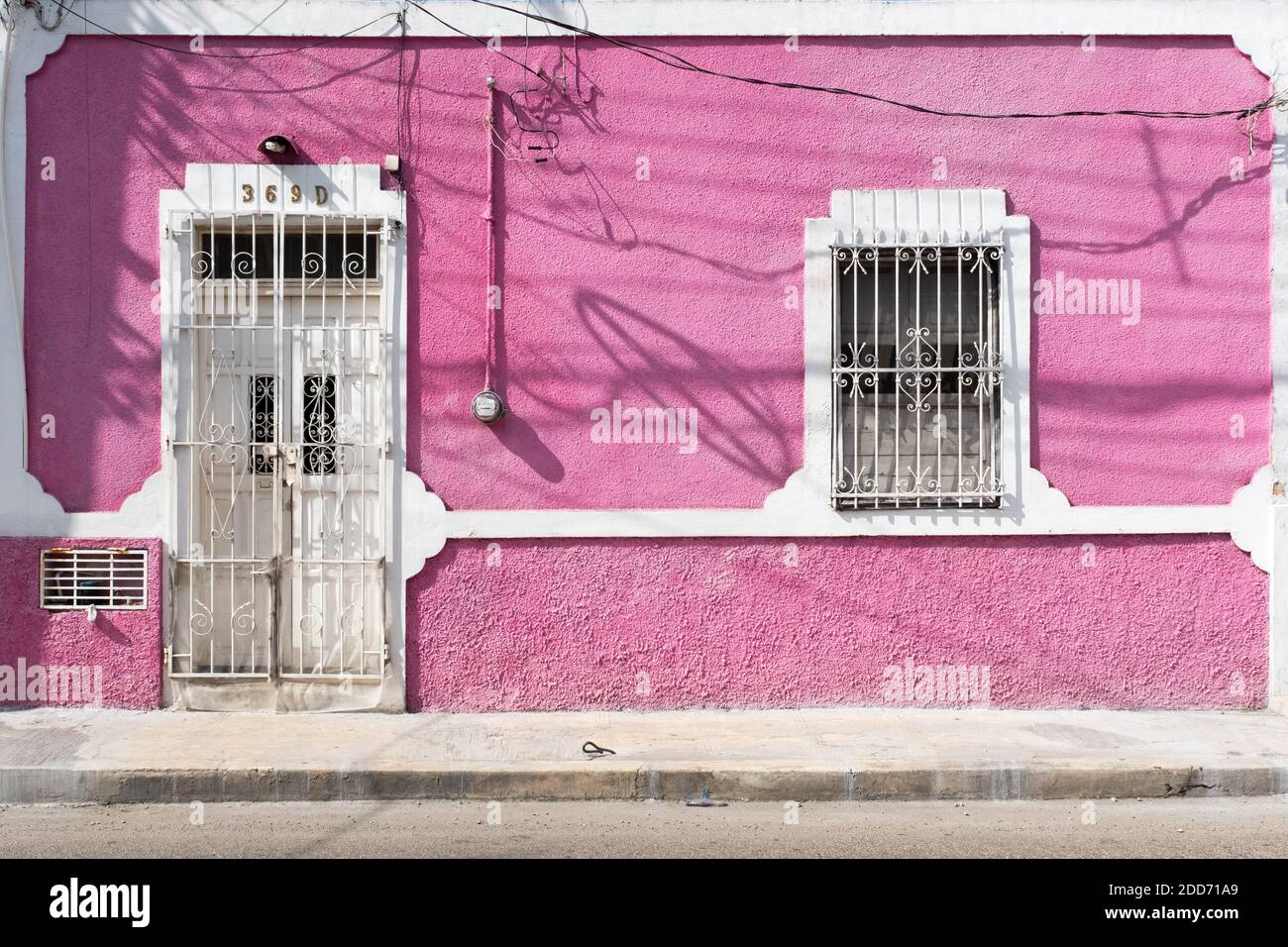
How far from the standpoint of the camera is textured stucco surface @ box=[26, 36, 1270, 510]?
6961mm

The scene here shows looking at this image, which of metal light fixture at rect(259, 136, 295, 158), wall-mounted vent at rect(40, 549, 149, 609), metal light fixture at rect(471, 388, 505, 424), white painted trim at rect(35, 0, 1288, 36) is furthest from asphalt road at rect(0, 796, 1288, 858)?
white painted trim at rect(35, 0, 1288, 36)

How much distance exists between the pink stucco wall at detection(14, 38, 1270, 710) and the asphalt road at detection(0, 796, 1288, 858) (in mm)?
1442

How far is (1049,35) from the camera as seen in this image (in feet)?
23.1

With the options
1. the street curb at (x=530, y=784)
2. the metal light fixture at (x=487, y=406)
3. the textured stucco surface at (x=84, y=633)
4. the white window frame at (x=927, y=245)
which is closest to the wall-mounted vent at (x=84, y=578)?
the textured stucco surface at (x=84, y=633)

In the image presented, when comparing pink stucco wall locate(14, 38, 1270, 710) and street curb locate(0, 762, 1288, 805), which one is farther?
pink stucco wall locate(14, 38, 1270, 710)

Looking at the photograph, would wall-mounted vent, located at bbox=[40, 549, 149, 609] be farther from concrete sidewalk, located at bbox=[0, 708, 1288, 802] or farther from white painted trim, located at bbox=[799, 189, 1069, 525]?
white painted trim, located at bbox=[799, 189, 1069, 525]

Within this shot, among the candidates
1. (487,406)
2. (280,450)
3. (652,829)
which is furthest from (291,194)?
(652,829)

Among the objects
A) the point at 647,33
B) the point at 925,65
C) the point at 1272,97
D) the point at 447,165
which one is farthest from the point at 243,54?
the point at 1272,97

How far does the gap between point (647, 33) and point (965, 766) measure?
4.55 metres

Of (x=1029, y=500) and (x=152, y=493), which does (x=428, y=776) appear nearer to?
(x=152, y=493)

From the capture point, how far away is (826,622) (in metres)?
7.03

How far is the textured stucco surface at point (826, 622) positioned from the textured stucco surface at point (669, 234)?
0.40 metres

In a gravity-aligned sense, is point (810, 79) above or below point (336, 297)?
above

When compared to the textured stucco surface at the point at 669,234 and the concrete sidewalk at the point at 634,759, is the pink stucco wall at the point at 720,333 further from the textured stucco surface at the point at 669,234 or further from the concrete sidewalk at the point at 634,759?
the concrete sidewalk at the point at 634,759
